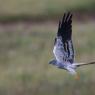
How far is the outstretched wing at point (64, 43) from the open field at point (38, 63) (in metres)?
3.69

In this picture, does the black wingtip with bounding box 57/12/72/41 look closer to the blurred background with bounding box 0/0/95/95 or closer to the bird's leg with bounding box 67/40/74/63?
the bird's leg with bounding box 67/40/74/63

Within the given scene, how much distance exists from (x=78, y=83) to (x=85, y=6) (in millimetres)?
9965

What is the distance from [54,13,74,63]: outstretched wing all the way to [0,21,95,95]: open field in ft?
12.1

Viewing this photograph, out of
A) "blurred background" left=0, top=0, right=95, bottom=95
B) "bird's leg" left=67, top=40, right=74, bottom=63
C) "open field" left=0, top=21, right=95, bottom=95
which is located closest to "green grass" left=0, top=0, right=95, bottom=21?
"blurred background" left=0, top=0, right=95, bottom=95

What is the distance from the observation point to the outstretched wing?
292 inches

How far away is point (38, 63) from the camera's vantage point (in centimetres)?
1370

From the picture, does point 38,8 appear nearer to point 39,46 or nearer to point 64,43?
point 39,46

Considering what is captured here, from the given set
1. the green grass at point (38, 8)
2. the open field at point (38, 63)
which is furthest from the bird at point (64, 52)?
the green grass at point (38, 8)

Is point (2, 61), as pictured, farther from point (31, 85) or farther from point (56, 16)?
point (56, 16)

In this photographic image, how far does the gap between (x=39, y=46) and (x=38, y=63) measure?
7.25ft

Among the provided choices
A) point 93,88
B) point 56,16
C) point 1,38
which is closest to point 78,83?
point 93,88

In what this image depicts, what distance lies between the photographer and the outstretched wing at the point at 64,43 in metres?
7.41

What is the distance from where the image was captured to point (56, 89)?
11.7m

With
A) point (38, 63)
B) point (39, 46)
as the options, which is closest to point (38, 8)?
point (39, 46)
